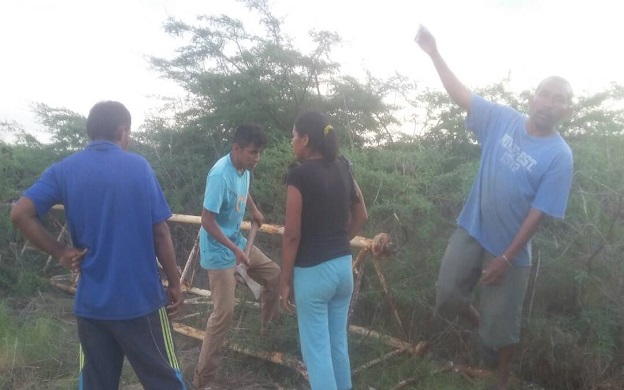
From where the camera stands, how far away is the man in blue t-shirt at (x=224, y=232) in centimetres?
396

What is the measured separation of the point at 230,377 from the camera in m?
4.50

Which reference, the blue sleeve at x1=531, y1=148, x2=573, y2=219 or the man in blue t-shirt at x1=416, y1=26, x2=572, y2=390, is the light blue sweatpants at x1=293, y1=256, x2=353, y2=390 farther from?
the blue sleeve at x1=531, y1=148, x2=573, y2=219

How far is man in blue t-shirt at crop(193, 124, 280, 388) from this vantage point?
3.96m

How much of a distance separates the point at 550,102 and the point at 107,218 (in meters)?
2.46

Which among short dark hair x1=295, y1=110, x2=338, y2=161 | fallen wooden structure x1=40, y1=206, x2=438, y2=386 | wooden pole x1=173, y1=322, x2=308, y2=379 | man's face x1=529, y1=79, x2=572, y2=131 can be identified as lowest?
wooden pole x1=173, y1=322, x2=308, y2=379

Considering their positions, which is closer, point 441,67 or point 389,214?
point 441,67

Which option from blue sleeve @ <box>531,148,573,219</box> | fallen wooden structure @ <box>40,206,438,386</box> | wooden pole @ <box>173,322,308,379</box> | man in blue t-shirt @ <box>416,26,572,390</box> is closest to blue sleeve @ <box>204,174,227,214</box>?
fallen wooden structure @ <box>40,206,438,386</box>

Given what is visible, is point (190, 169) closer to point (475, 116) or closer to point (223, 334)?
point (223, 334)

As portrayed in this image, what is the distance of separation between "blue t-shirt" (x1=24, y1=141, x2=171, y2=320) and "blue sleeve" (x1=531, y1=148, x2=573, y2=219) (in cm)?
209

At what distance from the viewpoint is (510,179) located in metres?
3.38

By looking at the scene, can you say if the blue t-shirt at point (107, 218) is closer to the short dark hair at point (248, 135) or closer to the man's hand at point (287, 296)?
the man's hand at point (287, 296)

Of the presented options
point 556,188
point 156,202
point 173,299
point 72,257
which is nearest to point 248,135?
point 156,202

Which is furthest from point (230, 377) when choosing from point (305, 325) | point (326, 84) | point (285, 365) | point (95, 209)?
point (326, 84)

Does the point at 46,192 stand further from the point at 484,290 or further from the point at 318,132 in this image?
→ the point at 484,290
